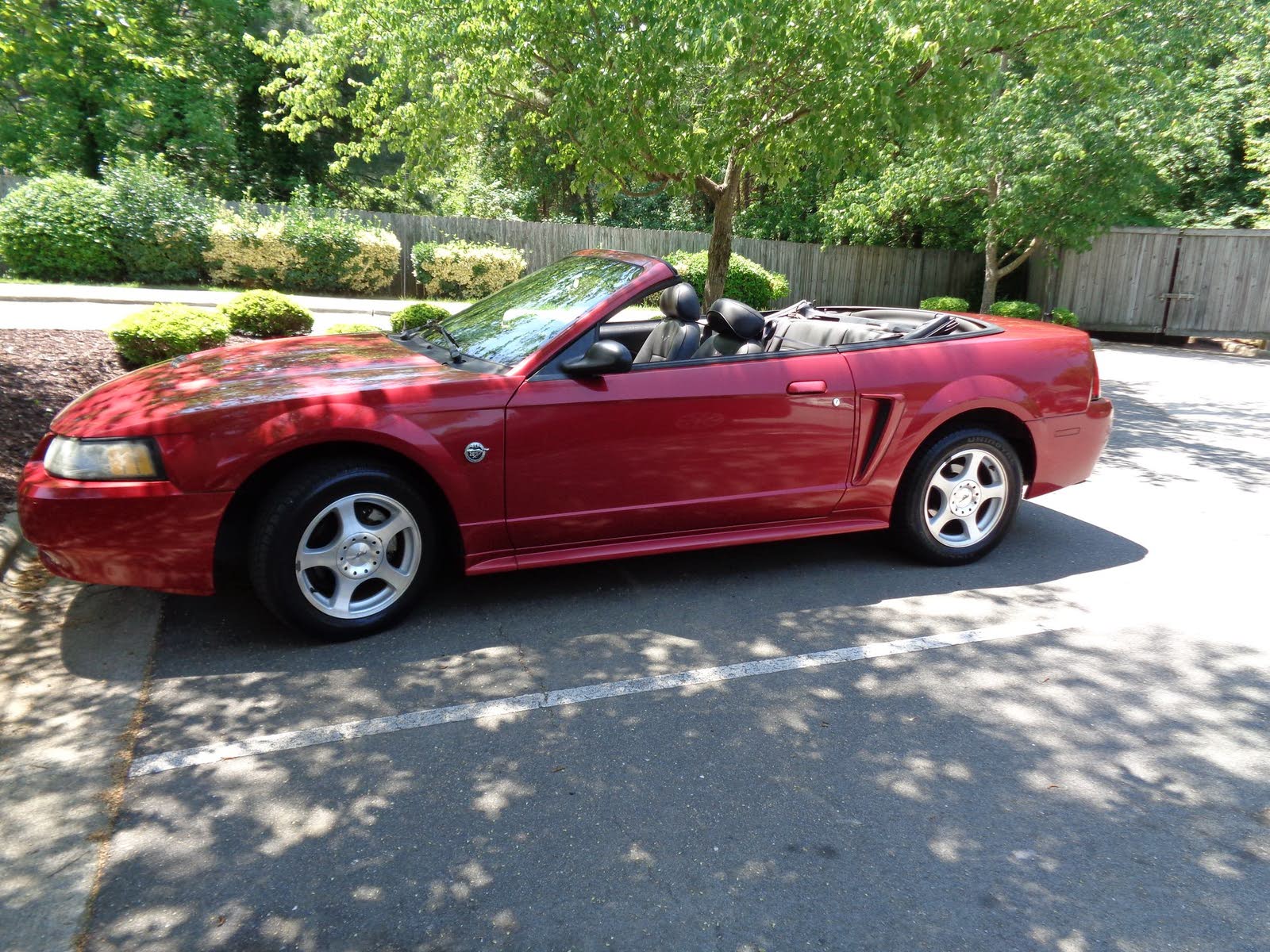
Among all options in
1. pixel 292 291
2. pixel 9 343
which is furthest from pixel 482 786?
pixel 292 291

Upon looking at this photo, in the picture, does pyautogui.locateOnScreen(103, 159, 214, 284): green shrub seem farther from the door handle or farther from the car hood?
the door handle

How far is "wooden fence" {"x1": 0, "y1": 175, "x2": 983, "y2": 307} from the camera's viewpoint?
20.9 m

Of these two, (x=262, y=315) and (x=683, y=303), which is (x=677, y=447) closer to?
A: (x=683, y=303)

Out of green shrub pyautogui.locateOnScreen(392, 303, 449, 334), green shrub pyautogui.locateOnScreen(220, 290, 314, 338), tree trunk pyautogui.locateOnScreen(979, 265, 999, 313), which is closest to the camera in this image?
green shrub pyautogui.locateOnScreen(220, 290, 314, 338)

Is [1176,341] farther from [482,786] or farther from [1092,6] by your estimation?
[482,786]

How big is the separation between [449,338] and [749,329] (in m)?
1.54

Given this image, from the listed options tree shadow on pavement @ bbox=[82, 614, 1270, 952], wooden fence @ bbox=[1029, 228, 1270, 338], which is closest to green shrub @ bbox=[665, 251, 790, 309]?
wooden fence @ bbox=[1029, 228, 1270, 338]

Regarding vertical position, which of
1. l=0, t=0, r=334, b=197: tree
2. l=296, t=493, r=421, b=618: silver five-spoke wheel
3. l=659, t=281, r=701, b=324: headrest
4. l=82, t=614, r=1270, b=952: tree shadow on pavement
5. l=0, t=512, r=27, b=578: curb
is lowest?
l=82, t=614, r=1270, b=952: tree shadow on pavement

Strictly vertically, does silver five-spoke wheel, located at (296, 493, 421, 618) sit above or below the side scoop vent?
below

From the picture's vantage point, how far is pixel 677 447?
4.45 metres

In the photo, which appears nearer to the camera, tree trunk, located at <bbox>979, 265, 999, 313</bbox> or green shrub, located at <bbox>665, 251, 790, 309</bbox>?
green shrub, located at <bbox>665, 251, 790, 309</bbox>

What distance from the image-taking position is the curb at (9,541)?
4574 millimetres

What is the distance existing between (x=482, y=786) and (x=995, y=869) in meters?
1.59

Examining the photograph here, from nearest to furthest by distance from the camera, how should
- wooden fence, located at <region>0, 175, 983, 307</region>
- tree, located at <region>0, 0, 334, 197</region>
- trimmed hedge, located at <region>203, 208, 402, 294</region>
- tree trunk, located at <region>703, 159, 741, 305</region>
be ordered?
tree trunk, located at <region>703, 159, 741, 305</region> < trimmed hedge, located at <region>203, 208, 402, 294</region> < wooden fence, located at <region>0, 175, 983, 307</region> < tree, located at <region>0, 0, 334, 197</region>
